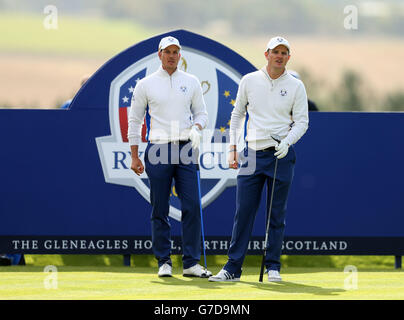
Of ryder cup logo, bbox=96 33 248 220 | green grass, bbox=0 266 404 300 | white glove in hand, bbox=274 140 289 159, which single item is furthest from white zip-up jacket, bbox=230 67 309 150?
ryder cup logo, bbox=96 33 248 220

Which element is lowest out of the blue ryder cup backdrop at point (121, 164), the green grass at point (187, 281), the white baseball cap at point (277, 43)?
the green grass at point (187, 281)

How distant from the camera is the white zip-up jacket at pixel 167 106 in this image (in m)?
7.74

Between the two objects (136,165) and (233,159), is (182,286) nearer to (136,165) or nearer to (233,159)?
(233,159)

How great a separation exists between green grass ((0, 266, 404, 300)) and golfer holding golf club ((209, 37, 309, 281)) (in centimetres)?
39

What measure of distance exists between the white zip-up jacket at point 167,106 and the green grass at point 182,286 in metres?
1.33

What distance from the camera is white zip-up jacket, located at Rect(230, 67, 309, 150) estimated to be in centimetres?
733

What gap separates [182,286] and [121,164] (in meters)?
2.51

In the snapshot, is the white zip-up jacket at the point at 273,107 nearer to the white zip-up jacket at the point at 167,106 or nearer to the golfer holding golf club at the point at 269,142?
the golfer holding golf club at the point at 269,142

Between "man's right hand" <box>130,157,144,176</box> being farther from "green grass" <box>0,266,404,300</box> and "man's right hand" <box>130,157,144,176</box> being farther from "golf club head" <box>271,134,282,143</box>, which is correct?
"golf club head" <box>271,134,282,143</box>

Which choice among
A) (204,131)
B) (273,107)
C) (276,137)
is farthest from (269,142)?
(204,131)

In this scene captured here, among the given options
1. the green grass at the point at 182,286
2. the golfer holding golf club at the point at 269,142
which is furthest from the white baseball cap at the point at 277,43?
the green grass at the point at 182,286

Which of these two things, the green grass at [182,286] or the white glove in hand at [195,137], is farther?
the white glove in hand at [195,137]
